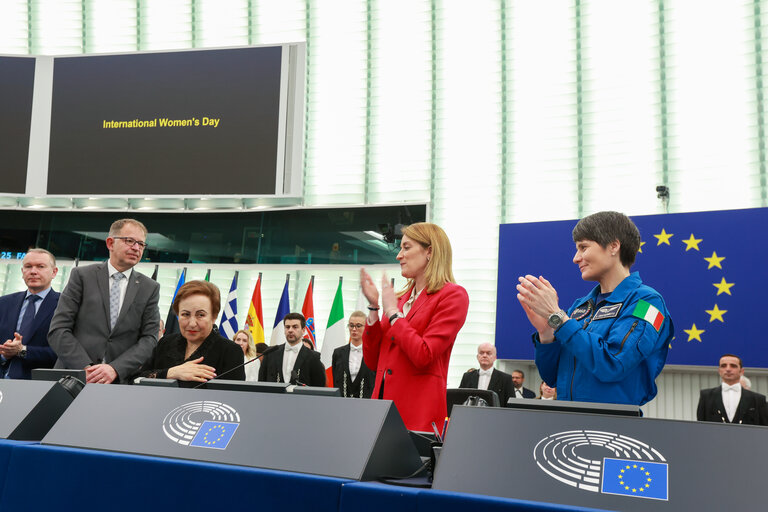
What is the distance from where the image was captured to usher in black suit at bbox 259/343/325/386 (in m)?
5.59

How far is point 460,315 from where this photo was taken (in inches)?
85.8

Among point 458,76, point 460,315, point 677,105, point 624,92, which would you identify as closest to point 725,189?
point 677,105

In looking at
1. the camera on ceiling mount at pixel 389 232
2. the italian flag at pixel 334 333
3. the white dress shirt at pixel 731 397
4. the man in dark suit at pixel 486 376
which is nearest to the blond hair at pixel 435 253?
the man in dark suit at pixel 486 376

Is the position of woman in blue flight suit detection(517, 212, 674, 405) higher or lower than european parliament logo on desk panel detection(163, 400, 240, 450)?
higher

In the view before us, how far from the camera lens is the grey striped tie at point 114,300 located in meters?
2.96

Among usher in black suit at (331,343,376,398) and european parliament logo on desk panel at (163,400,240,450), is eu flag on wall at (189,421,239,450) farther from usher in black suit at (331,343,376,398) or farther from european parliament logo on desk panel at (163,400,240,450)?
usher in black suit at (331,343,376,398)

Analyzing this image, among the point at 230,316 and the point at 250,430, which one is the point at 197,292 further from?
the point at 230,316

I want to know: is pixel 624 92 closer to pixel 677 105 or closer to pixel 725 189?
pixel 677 105

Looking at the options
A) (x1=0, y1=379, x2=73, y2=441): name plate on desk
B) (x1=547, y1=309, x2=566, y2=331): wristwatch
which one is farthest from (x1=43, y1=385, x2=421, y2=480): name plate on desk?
(x1=547, y1=309, x2=566, y2=331): wristwatch

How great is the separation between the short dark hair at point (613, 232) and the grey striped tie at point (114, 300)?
6.64 feet

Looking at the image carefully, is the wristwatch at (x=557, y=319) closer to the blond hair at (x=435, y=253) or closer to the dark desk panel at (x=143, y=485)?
the blond hair at (x=435, y=253)

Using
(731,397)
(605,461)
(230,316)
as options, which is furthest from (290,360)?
(605,461)

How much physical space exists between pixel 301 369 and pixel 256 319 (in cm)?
318

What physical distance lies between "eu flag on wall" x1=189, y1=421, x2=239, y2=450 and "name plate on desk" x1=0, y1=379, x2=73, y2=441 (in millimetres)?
473
